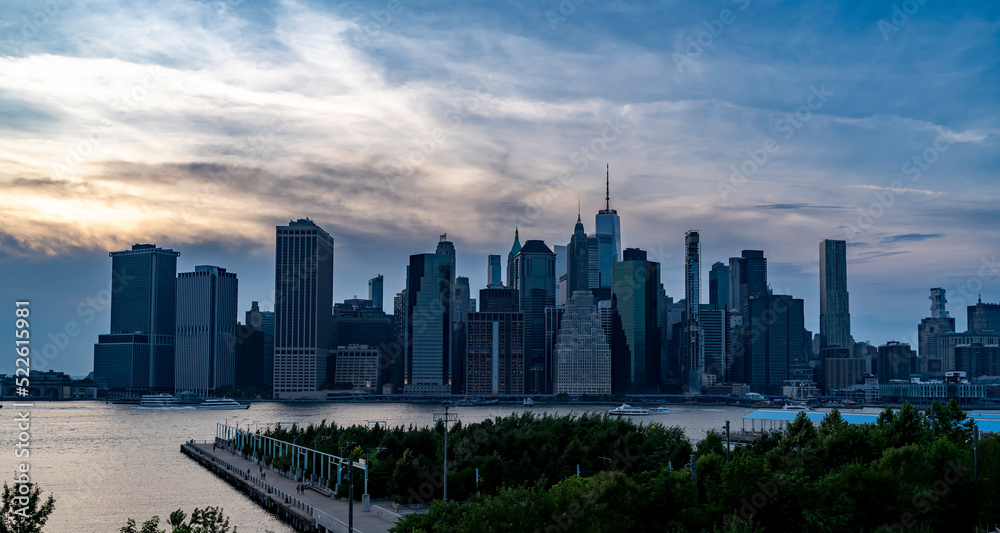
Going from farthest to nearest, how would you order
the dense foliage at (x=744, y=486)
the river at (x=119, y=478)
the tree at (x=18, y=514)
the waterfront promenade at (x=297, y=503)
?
the river at (x=119, y=478) → the waterfront promenade at (x=297, y=503) → the dense foliage at (x=744, y=486) → the tree at (x=18, y=514)

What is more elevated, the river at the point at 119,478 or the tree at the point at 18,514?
the tree at the point at 18,514

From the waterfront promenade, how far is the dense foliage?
11.5ft

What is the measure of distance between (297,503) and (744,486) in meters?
30.4

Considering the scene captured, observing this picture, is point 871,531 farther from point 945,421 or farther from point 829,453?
point 945,421

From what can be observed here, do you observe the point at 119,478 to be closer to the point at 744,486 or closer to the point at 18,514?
the point at 18,514

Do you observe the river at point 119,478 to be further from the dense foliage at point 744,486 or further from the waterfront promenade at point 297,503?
the dense foliage at point 744,486

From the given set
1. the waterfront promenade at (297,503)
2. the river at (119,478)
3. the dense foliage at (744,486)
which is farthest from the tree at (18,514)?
the river at (119,478)

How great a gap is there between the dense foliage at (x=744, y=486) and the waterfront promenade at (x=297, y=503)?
138 inches

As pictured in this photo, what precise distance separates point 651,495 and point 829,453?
18278 mm

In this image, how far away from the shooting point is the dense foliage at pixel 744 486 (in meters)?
36.0

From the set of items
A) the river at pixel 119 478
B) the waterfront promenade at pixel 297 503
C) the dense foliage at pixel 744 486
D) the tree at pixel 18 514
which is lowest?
the river at pixel 119 478

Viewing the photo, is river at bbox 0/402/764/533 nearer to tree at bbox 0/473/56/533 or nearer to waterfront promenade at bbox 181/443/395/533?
waterfront promenade at bbox 181/443/395/533

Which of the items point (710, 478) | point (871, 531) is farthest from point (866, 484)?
point (710, 478)

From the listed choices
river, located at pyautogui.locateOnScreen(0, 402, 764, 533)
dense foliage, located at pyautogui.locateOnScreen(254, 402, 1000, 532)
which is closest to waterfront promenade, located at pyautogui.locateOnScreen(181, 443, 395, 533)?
river, located at pyautogui.locateOnScreen(0, 402, 764, 533)
